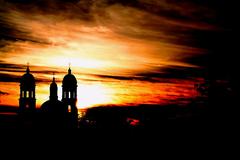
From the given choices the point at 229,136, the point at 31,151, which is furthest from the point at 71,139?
the point at 229,136

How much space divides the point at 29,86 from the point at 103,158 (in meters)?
24.1

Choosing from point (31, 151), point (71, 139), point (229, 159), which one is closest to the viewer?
point (229, 159)

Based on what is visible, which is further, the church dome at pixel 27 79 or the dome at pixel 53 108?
the church dome at pixel 27 79

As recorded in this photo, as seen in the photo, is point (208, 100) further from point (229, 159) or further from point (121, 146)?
point (121, 146)

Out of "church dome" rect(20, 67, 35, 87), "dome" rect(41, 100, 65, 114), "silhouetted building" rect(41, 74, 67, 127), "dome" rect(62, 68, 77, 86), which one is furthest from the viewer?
"church dome" rect(20, 67, 35, 87)

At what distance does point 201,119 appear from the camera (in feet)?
89.4

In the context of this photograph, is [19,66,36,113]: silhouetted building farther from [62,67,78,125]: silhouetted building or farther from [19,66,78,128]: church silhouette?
[62,67,78,125]: silhouetted building

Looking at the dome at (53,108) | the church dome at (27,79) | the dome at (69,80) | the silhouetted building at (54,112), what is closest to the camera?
the silhouetted building at (54,112)

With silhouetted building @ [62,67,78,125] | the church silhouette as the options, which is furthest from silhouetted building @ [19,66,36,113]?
silhouetted building @ [62,67,78,125]

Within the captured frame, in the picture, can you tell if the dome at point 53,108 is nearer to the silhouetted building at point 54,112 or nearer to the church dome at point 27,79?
the silhouetted building at point 54,112

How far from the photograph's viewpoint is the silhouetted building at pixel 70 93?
48375 mm

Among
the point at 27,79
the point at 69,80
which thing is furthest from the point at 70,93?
the point at 27,79

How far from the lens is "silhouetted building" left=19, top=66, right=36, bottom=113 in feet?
162

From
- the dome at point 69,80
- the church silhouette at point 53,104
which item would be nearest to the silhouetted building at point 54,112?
the church silhouette at point 53,104
